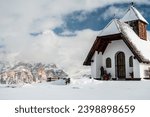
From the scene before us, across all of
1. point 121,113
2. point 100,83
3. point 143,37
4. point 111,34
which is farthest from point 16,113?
point 143,37

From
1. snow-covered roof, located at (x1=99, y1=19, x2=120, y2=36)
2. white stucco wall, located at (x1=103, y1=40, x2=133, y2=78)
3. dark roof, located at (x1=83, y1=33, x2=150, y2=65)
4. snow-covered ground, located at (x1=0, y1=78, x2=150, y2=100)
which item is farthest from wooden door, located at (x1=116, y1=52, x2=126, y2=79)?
snow-covered ground, located at (x1=0, y1=78, x2=150, y2=100)

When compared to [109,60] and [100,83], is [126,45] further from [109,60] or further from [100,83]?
[100,83]

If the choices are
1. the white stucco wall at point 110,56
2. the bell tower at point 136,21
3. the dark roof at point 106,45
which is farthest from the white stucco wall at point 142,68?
the bell tower at point 136,21

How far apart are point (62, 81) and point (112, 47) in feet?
21.0

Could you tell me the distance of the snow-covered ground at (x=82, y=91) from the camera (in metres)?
17.1

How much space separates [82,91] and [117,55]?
10.7 meters

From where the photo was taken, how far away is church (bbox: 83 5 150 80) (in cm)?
2775

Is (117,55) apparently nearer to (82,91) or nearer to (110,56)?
(110,56)

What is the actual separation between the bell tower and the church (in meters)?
3.22

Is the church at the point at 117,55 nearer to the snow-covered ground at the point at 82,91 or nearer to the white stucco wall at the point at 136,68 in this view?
the white stucco wall at the point at 136,68

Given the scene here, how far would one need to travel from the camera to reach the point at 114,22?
2977 cm

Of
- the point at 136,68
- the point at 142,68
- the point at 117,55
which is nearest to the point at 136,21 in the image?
the point at 117,55

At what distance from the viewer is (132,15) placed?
3497 centimetres

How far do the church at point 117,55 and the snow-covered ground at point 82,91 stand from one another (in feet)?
14.7
